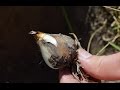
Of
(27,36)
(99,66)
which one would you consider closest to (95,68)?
(99,66)

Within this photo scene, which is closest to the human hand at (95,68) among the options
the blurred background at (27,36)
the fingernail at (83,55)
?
the fingernail at (83,55)

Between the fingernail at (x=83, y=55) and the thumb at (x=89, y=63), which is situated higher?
the fingernail at (x=83, y=55)

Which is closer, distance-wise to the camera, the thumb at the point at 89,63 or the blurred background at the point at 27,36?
the thumb at the point at 89,63

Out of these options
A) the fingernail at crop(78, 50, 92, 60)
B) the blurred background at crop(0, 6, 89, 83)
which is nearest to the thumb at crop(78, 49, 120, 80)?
the fingernail at crop(78, 50, 92, 60)

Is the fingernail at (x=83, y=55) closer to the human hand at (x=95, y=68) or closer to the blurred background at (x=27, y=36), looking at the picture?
the human hand at (x=95, y=68)

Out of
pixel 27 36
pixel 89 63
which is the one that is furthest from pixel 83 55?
pixel 27 36

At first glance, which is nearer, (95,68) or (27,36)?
(95,68)

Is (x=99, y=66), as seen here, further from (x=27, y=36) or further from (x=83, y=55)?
(x=27, y=36)
